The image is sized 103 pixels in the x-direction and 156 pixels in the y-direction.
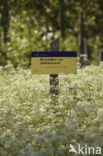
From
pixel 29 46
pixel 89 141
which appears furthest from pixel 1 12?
pixel 89 141

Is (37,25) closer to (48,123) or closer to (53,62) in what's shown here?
(53,62)

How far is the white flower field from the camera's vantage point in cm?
374

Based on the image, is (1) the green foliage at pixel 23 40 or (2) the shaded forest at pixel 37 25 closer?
(1) the green foliage at pixel 23 40

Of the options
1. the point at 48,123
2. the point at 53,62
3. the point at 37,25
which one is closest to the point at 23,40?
the point at 37,25

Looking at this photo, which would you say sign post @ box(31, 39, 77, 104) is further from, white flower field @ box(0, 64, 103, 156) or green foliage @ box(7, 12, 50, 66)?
green foliage @ box(7, 12, 50, 66)

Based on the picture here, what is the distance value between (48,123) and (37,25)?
39.8 feet

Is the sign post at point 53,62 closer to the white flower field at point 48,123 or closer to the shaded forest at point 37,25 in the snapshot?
the white flower field at point 48,123

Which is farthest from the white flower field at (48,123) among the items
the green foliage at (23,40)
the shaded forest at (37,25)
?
the green foliage at (23,40)

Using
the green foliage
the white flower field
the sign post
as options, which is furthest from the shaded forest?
the white flower field

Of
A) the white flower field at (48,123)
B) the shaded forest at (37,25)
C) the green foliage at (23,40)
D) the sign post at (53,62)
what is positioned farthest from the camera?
the shaded forest at (37,25)

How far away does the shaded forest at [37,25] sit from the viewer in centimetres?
1239

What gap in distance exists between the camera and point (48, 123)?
4746 millimetres

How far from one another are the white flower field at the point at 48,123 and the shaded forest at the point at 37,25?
346cm

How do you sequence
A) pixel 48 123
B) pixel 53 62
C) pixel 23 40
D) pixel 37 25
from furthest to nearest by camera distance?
1. pixel 37 25
2. pixel 23 40
3. pixel 53 62
4. pixel 48 123
